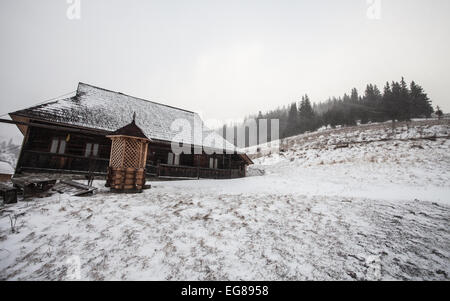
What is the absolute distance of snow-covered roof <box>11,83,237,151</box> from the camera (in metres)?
11.3

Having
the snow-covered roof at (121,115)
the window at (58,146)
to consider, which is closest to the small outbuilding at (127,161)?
the snow-covered roof at (121,115)

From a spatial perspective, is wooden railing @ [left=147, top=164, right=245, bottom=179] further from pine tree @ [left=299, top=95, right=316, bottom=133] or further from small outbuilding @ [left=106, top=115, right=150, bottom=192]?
pine tree @ [left=299, top=95, right=316, bottom=133]

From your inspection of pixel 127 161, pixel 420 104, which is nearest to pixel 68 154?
pixel 127 161

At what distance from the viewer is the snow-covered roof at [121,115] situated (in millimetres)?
11320

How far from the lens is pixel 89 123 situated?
12.0m

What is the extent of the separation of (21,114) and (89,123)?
305 cm

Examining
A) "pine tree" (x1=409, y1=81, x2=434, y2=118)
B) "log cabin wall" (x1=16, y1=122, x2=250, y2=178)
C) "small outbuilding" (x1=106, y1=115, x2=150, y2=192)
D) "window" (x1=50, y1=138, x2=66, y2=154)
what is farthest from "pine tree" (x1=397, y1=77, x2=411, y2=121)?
"window" (x1=50, y1=138, x2=66, y2=154)

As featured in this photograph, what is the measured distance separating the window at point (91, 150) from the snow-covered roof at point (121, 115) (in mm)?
1469

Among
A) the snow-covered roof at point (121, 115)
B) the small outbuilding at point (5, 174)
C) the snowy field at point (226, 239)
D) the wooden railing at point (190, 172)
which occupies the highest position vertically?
the snow-covered roof at point (121, 115)

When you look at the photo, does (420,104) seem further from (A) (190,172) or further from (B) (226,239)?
(B) (226,239)

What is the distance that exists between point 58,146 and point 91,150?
1.74 meters

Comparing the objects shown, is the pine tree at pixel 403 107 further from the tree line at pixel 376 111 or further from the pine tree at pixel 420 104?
the pine tree at pixel 420 104
